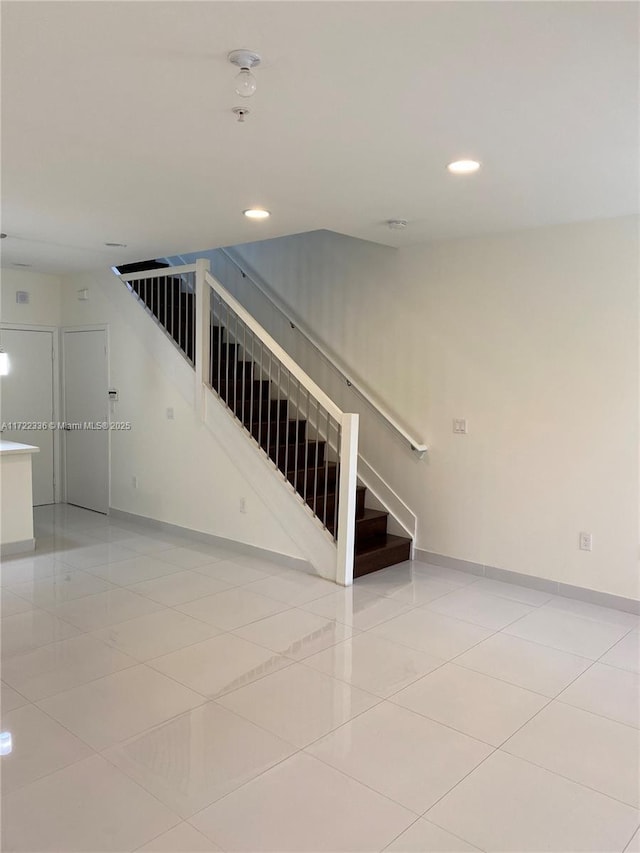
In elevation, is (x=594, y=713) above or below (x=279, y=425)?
below

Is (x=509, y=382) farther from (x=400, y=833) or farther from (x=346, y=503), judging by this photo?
(x=400, y=833)

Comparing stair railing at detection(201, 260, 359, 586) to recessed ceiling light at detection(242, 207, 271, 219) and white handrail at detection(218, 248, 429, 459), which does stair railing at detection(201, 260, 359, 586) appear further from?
recessed ceiling light at detection(242, 207, 271, 219)

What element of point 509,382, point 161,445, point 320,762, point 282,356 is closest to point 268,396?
point 282,356

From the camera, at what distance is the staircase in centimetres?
508

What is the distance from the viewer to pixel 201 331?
5.55 m

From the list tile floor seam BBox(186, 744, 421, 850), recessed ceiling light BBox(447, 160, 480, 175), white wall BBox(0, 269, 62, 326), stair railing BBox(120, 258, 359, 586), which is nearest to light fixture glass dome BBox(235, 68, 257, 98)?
recessed ceiling light BBox(447, 160, 480, 175)

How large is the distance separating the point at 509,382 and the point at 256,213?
85.6 inches

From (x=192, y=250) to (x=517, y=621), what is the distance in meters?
3.95

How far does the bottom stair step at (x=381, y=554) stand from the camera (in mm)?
4848

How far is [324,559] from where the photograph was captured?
15.8ft

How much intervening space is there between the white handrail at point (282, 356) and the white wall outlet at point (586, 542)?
1868 mm

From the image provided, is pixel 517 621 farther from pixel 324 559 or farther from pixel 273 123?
pixel 273 123

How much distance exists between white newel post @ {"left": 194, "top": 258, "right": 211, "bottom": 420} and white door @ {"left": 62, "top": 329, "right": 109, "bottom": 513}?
1594 millimetres

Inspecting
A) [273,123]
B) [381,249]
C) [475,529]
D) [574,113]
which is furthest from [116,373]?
[574,113]
